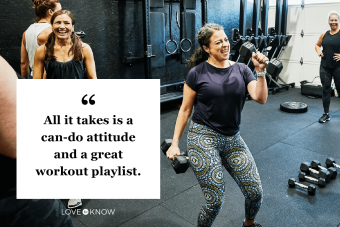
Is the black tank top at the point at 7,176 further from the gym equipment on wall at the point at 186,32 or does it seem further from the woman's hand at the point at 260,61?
the gym equipment on wall at the point at 186,32

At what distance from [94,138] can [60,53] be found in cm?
133

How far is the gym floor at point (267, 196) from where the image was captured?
2.39 m

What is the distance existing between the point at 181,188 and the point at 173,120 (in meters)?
2.23

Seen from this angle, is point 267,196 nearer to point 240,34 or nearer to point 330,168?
point 330,168

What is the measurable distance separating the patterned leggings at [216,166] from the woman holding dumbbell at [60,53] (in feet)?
3.36

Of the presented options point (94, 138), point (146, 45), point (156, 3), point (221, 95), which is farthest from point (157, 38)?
point (94, 138)

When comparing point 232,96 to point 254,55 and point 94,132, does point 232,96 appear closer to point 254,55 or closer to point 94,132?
point 254,55

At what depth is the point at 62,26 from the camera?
219cm

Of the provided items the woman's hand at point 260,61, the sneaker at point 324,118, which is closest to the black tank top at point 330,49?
the sneaker at point 324,118

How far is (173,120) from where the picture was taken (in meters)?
5.05

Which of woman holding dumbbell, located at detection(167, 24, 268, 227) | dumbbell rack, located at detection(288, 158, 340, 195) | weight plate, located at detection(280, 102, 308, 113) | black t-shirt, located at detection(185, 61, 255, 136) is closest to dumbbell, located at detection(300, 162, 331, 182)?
dumbbell rack, located at detection(288, 158, 340, 195)

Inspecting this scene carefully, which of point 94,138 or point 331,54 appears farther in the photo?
point 331,54

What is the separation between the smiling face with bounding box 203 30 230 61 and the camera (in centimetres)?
192

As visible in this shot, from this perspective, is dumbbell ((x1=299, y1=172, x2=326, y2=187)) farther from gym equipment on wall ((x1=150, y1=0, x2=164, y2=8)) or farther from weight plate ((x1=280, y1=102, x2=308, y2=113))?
gym equipment on wall ((x1=150, y1=0, x2=164, y2=8))
